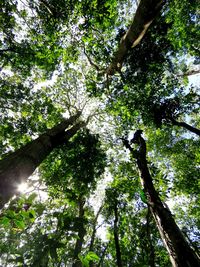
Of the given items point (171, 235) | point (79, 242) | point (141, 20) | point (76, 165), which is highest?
point (141, 20)

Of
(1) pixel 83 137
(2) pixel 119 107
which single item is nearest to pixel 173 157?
(2) pixel 119 107

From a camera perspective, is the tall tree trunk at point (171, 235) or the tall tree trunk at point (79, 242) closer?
the tall tree trunk at point (171, 235)

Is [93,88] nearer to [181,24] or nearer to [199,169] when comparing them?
[181,24]

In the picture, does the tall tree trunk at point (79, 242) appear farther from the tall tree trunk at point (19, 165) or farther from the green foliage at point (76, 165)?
the tall tree trunk at point (19, 165)

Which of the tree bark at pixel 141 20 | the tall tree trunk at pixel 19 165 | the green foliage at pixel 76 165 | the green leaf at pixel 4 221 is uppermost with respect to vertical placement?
the tree bark at pixel 141 20

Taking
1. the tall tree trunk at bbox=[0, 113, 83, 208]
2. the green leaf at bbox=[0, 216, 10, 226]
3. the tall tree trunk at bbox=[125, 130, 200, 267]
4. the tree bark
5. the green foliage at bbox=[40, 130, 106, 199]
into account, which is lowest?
the green leaf at bbox=[0, 216, 10, 226]

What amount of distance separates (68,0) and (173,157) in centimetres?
1355

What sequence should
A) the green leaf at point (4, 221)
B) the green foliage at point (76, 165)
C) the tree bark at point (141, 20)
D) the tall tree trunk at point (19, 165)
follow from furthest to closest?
the green foliage at point (76, 165) → the tree bark at point (141, 20) → the tall tree trunk at point (19, 165) → the green leaf at point (4, 221)

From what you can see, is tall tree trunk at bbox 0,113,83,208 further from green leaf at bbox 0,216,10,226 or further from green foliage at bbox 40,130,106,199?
green foliage at bbox 40,130,106,199

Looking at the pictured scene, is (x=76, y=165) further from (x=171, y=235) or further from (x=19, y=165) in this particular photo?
(x=171, y=235)

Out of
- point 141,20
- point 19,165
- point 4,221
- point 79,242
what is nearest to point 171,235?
point 4,221

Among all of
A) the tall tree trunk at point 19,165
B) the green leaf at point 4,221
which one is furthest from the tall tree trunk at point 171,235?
the tall tree trunk at point 19,165

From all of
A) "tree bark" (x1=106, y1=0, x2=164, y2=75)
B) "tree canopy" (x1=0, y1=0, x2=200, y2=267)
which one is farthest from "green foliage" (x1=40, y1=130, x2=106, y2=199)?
"tree bark" (x1=106, y1=0, x2=164, y2=75)

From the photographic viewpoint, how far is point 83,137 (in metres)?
11.9
